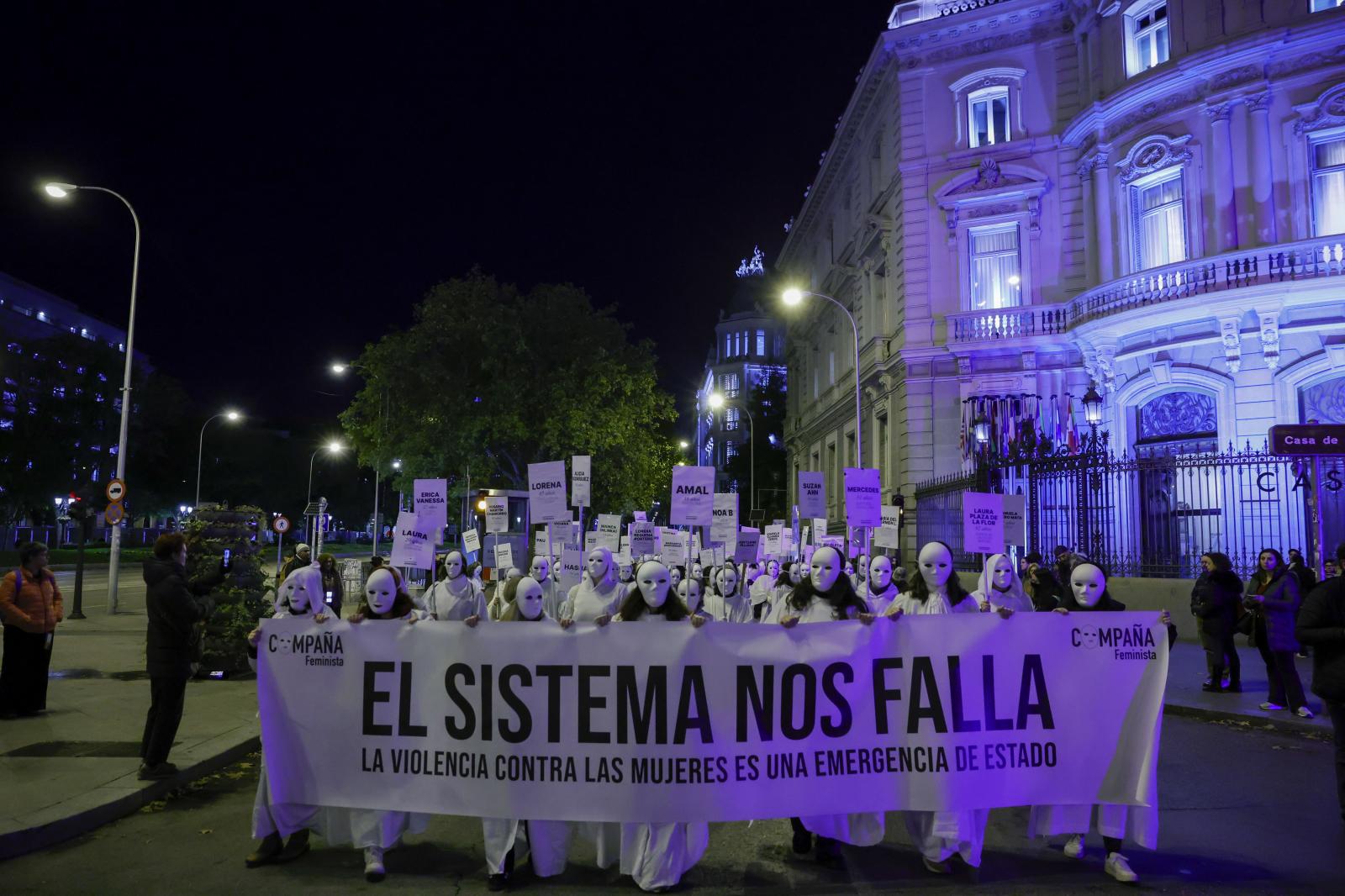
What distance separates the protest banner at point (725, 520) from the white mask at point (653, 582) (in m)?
8.27

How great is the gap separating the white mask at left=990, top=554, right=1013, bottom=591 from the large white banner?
0.76 m

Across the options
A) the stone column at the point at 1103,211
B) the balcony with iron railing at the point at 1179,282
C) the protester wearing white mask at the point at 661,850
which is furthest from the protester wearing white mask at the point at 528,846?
the stone column at the point at 1103,211

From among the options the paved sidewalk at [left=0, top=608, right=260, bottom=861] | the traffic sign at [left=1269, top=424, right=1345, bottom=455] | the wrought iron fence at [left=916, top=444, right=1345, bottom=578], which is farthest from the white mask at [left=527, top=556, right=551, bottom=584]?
the wrought iron fence at [left=916, top=444, right=1345, bottom=578]

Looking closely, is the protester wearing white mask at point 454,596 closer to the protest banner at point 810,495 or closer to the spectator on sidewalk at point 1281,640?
the protest banner at point 810,495

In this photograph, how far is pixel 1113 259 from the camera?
81.9 feet

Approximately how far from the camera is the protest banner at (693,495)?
12.8 metres

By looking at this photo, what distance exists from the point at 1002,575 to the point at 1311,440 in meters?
8.23

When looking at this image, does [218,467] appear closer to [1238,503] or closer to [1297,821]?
[1238,503]

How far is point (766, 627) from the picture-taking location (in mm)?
5699

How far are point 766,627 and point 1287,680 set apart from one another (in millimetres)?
7789

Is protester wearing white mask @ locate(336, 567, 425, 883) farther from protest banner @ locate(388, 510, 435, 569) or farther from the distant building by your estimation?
the distant building

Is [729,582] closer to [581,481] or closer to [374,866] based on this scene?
[581,481]

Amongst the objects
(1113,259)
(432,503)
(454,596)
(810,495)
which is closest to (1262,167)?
(1113,259)

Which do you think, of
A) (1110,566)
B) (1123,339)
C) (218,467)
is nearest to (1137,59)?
(1123,339)
